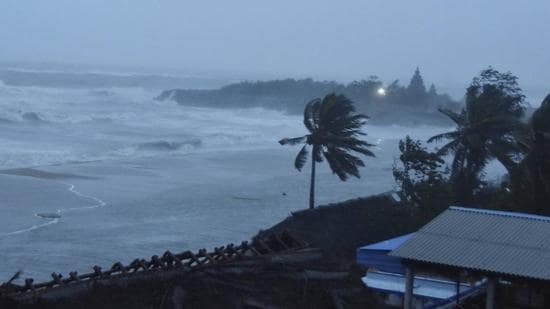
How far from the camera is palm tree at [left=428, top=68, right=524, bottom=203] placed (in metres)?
20.6

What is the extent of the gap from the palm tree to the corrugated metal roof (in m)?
10.2

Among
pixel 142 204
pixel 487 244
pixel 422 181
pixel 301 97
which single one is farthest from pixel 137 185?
pixel 301 97

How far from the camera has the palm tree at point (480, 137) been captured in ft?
67.5

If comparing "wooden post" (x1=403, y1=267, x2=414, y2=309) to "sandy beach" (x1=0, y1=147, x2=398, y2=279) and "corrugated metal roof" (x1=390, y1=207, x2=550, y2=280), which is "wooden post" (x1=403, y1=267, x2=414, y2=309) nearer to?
"corrugated metal roof" (x1=390, y1=207, x2=550, y2=280)

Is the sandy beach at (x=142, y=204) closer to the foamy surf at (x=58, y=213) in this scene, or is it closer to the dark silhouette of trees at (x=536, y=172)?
the foamy surf at (x=58, y=213)

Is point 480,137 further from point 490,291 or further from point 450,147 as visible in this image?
point 490,291

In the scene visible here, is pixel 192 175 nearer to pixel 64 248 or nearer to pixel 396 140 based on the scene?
pixel 64 248

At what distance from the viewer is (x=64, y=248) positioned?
17266 mm

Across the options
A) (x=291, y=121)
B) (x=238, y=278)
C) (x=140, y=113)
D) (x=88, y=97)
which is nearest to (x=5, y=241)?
(x=238, y=278)

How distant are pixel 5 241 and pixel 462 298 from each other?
401 inches

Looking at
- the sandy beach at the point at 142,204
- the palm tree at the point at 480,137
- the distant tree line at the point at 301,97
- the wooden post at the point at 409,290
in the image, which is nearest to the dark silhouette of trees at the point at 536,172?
the palm tree at the point at 480,137

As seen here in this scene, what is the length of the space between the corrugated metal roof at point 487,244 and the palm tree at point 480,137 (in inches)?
403

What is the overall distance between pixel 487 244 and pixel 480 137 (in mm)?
11688

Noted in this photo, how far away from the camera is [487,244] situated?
31.4 ft
